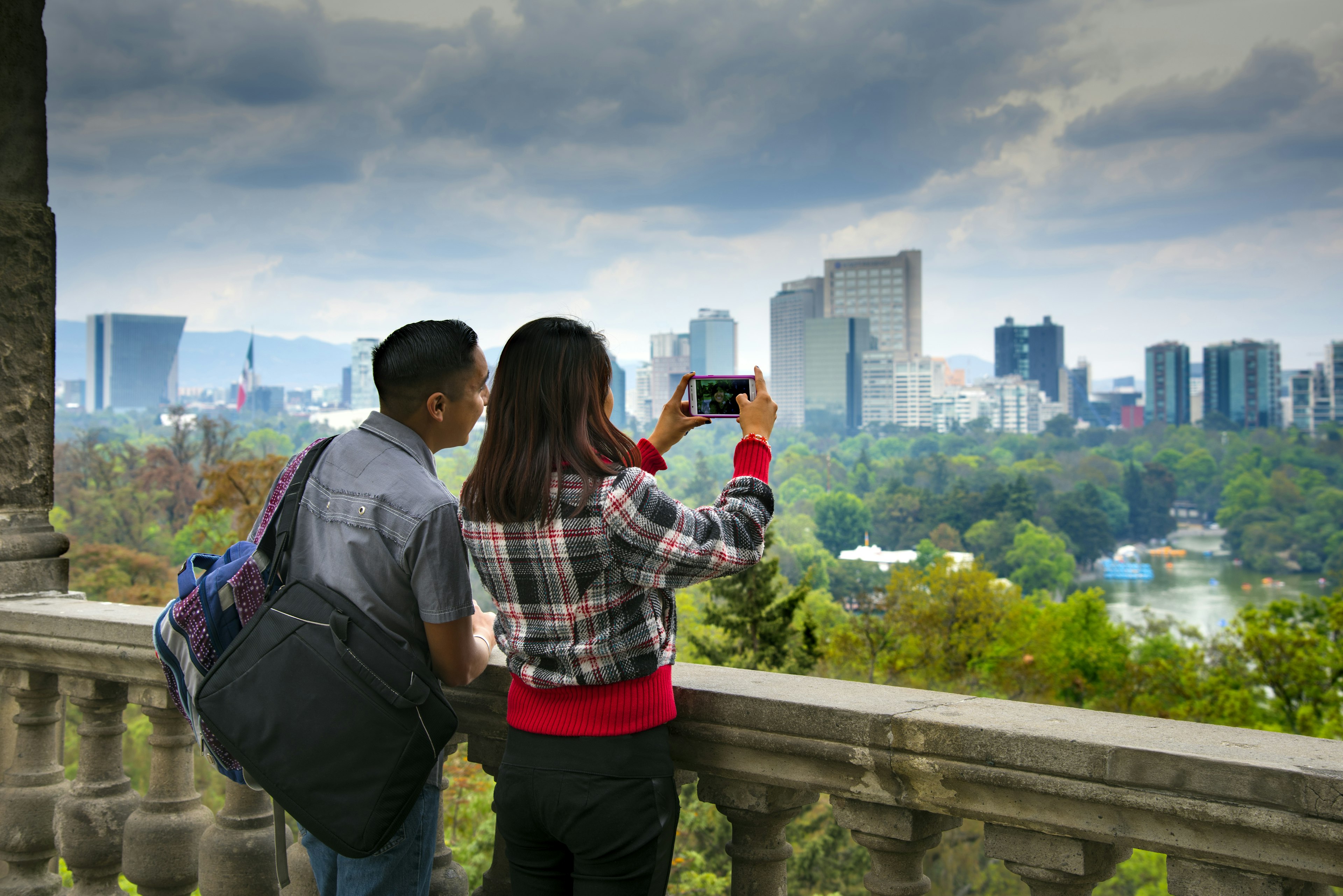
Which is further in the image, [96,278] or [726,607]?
[96,278]

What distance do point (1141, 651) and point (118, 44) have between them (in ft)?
375

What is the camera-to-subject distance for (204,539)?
47594 millimetres

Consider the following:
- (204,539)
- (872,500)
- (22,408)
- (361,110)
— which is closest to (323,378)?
(361,110)

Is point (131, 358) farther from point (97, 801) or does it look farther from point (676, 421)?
point (676, 421)

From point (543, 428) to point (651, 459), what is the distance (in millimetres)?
285

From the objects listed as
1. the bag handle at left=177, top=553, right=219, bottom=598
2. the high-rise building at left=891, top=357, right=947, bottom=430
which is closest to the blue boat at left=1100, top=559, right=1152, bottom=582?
the high-rise building at left=891, top=357, right=947, bottom=430

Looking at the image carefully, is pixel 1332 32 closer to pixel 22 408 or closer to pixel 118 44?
pixel 118 44

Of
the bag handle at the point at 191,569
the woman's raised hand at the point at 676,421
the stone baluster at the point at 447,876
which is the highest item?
→ the woman's raised hand at the point at 676,421

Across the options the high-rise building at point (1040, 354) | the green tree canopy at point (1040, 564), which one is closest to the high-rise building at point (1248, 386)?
the high-rise building at point (1040, 354)

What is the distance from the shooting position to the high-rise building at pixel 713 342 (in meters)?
142

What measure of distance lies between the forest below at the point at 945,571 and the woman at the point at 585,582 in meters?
2.89

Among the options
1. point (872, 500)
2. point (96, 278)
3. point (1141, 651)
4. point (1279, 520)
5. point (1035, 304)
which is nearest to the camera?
point (1141, 651)

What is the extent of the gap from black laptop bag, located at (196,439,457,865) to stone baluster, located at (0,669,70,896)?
4.73ft

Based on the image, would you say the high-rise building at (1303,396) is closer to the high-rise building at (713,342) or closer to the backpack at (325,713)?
the high-rise building at (713,342)
